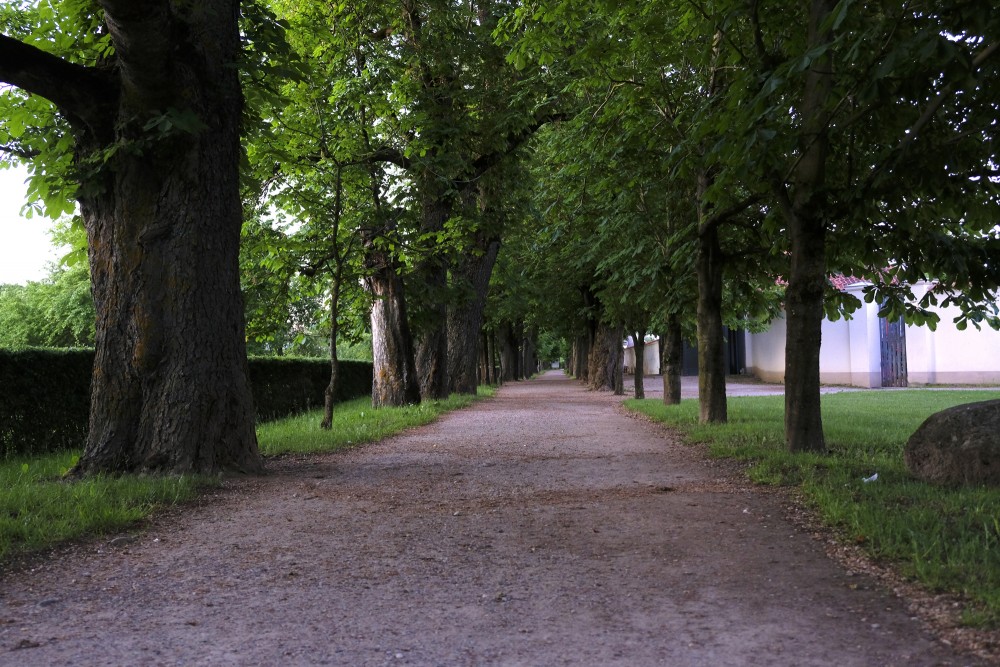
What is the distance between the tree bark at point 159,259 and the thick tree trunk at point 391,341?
9.29 meters

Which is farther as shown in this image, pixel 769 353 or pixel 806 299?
pixel 769 353

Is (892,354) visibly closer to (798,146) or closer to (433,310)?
(433,310)

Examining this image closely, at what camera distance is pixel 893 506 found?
18.8 feet

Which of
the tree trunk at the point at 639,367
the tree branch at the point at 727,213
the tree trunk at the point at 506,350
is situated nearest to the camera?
the tree branch at the point at 727,213

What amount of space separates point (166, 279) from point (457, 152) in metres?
8.39

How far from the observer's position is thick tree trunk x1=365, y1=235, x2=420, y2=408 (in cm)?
1750

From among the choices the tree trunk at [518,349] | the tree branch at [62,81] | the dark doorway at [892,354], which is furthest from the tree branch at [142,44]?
the tree trunk at [518,349]

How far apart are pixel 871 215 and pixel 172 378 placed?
7361mm

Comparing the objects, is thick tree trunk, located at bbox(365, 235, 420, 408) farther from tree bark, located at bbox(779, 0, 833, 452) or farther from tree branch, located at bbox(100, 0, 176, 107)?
tree bark, located at bbox(779, 0, 833, 452)

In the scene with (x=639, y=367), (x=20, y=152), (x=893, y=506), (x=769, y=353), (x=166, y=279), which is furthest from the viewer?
(x=769, y=353)

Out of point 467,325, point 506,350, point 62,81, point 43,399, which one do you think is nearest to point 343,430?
point 43,399

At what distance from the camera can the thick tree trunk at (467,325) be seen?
74.3 feet

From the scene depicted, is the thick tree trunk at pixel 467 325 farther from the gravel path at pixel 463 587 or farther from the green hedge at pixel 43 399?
the gravel path at pixel 463 587

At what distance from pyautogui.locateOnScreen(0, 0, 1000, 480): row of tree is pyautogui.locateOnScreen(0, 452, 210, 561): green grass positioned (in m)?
0.56
